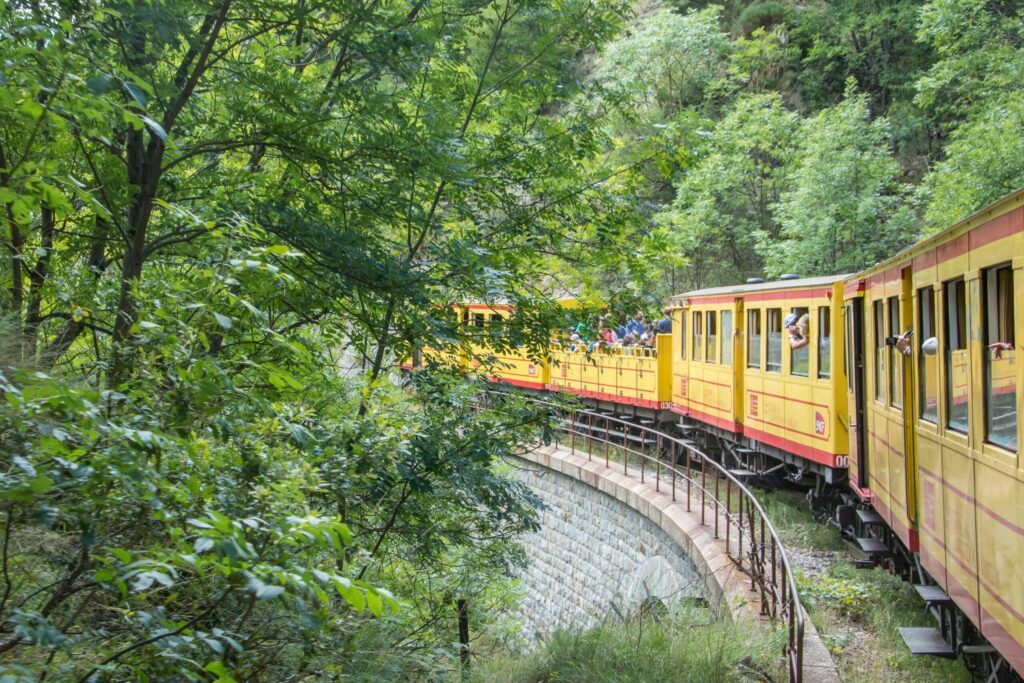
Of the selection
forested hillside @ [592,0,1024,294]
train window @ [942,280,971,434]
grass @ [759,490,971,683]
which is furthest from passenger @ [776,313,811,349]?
train window @ [942,280,971,434]

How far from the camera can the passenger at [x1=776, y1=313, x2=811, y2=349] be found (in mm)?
13082

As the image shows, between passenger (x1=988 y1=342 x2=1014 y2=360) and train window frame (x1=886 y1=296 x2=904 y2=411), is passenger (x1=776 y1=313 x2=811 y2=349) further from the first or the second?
passenger (x1=988 y1=342 x2=1014 y2=360)

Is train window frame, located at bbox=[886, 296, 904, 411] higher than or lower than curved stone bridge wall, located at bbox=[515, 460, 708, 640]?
higher

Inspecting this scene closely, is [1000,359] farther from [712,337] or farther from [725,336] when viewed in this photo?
[712,337]

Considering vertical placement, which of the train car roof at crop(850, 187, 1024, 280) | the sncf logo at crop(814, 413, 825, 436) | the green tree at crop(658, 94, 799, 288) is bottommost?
the sncf logo at crop(814, 413, 825, 436)

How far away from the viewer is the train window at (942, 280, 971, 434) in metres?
5.88

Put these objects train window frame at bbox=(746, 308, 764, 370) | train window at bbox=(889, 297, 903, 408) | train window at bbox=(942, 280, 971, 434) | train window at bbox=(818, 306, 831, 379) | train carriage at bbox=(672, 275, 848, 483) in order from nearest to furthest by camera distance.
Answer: train window at bbox=(942, 280, 971, 434) < train window at bbox=(889, 297, 903, 408) < train carriage at bbox=(672, 275, 848, 483) < train window at bbox=(818, 306, 831, 379) < train window frame at bbox=(746, 308, 764, 370)

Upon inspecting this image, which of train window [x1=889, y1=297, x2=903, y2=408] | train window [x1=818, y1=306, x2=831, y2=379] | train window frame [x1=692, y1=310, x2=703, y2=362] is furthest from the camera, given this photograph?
train window frame [x1=692, y1=310, x2=703, y2=362]

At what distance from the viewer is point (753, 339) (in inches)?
589

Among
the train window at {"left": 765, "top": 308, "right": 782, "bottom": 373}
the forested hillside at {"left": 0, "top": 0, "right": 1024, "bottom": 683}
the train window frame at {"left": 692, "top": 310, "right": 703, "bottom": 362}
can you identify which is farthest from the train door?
the train window frame at {"left": 692, "top": 310, "right": 703, "bottom": 362}

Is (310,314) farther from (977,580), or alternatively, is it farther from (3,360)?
(977,580)

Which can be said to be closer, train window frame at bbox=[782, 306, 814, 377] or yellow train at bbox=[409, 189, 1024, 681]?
yellow train at bbox=[409, 189, 1024, 681]

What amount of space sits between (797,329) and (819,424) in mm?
1471

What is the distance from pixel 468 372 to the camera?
24.8 ft
